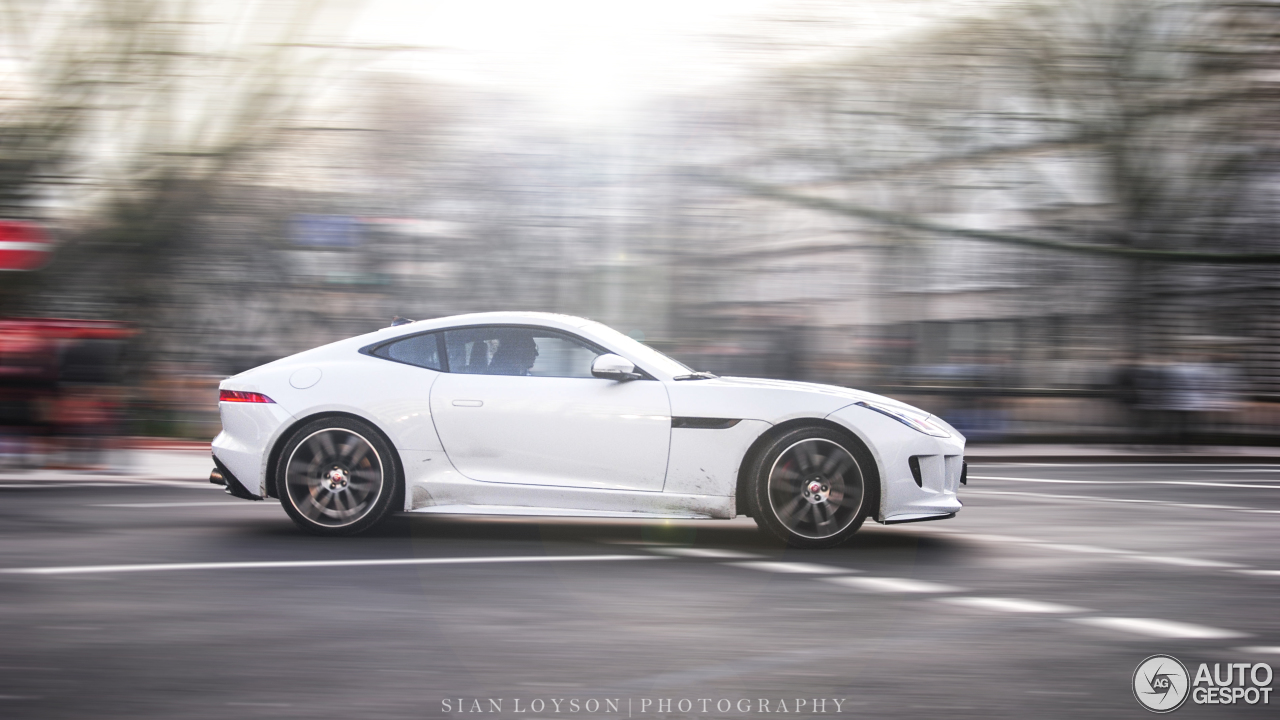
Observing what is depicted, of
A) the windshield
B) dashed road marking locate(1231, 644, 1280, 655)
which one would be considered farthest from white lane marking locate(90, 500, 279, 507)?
dashed road marking locate(1231, 644, 1280, 655)

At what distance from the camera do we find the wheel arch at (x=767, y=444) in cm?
687

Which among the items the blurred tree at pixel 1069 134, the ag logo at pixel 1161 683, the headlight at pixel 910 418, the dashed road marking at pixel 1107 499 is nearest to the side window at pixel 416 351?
the headlight at pixel 910 418

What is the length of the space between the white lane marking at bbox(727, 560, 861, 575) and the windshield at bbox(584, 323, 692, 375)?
1.27m

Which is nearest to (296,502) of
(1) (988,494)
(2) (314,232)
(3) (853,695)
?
(3) (853,695)

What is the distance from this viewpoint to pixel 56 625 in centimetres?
496

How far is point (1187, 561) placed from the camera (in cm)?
678

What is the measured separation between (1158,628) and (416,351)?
14.0ft

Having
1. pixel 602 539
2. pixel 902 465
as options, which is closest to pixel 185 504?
pixel 602 539

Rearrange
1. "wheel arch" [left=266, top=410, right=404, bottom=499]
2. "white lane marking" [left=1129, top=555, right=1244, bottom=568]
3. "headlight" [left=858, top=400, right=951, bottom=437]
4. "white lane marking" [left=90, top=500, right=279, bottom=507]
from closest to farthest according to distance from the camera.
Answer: "white lane marking" [left=1129, top=555, right=1244, bottom=568] → "headlight" [left=858, top=400, right=951, bottom=437] → "wheel arch" [left=266, top=410, right=404, bottom=499] → "white lane marking" [left=90, top=500, right=279, bottom=507]

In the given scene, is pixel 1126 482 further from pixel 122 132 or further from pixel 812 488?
pixel 122 132

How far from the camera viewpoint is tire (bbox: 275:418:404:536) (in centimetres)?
713

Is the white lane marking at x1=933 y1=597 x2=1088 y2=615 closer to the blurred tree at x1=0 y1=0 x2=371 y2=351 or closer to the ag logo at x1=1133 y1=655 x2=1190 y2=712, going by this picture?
the ag logo at x1=1133 y1=655 x2=1190 y2=712

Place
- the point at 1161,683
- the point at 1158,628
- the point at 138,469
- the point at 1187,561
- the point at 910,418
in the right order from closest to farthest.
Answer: the point at 1161,683, the point at 1158,628, the point at 1187,561, the point at 910,418, the point at 138,469

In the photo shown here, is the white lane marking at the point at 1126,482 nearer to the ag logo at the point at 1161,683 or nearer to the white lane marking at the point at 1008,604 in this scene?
the white lane marking at the point at 1008,604
